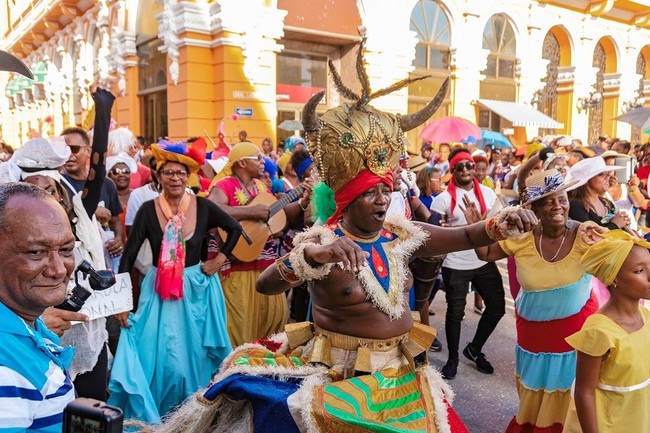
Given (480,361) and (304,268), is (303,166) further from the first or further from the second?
(304,268)

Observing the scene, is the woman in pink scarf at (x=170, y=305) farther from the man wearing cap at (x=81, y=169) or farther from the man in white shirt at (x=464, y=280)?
the man in white shirt at (x=464, y=280)

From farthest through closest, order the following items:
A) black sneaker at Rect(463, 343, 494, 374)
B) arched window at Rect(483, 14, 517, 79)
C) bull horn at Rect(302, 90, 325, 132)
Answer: arched window at Rect(483, 14, 517, 79), black sneaker at Rect(463, 343, 494, 374), bull horn at Rect(302, 90, 325, 132)

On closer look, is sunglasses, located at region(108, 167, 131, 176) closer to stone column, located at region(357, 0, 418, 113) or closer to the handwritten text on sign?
the handwritten text on sign

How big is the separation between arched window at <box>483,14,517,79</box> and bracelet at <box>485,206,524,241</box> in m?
17.0

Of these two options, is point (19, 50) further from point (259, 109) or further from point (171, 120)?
point (259, 109)

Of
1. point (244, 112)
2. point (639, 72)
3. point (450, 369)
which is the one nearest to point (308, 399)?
point (450, 369)

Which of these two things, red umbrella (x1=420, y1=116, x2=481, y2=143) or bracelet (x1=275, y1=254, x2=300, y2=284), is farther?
red umbrella (x1=420, y1=116, x2=481, y2=143)

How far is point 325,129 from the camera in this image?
2756 millimetres

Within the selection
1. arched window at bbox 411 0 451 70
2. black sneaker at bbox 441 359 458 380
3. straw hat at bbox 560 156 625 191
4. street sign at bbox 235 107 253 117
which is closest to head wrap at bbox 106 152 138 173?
black sneaker at bbox 441 359 458 380

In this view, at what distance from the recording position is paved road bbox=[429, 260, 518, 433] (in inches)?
169

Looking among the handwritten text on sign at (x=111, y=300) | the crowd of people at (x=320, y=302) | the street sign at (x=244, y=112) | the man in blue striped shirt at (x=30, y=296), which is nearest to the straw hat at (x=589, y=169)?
the crowd of people at (x=320, y=302)

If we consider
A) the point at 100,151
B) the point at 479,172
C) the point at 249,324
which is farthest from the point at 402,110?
the point at 100,151

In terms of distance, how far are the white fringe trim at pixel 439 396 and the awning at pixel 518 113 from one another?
16011 millimetres

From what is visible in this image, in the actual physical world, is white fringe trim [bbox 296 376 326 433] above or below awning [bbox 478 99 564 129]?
below
